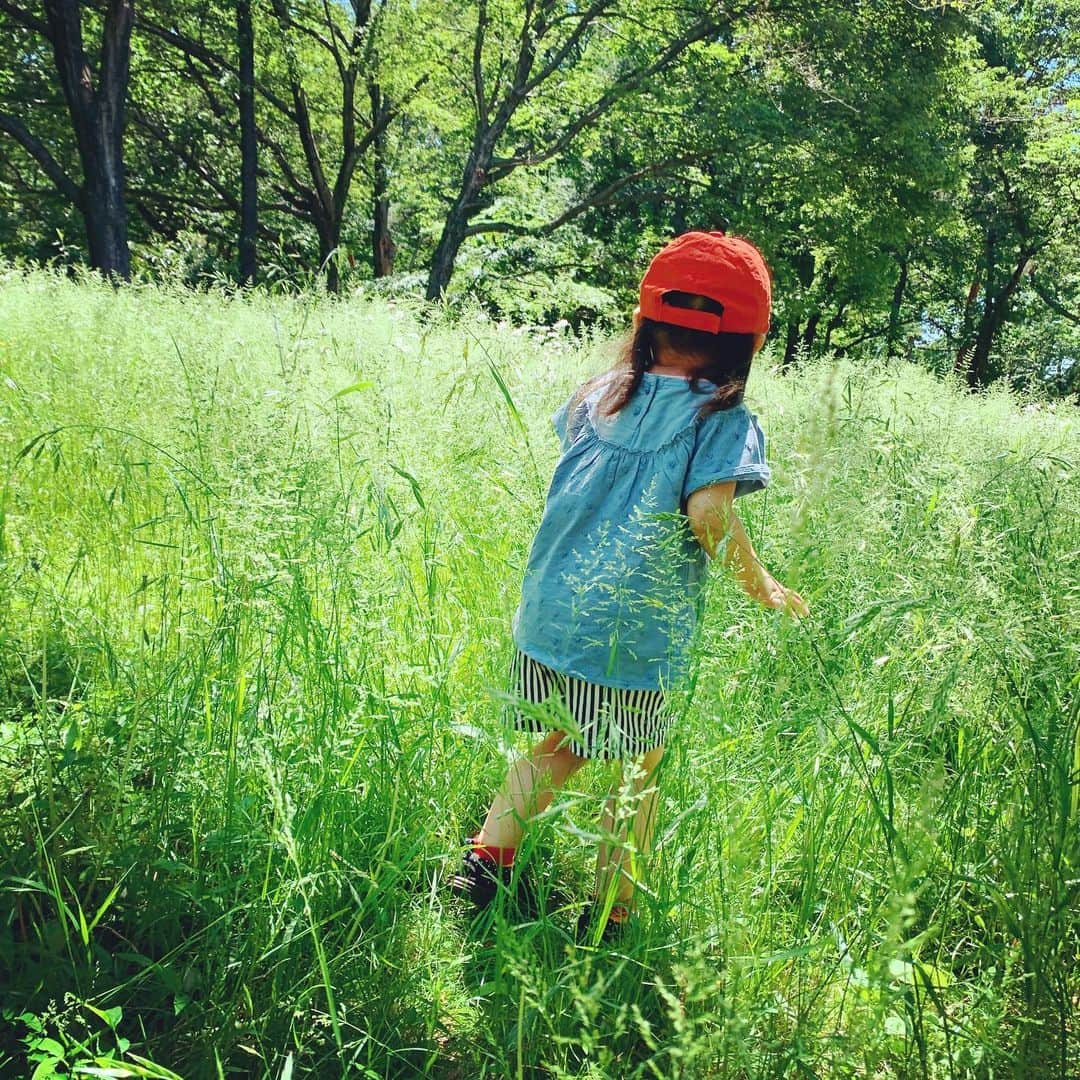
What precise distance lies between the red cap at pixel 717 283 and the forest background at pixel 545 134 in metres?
10.2

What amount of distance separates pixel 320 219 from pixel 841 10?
1125cm

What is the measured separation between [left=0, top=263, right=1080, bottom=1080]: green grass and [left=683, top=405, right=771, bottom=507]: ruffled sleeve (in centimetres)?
12

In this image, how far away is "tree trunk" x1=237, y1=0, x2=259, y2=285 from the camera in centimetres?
1504

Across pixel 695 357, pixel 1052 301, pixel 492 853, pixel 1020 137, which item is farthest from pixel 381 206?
pixel 1052 301

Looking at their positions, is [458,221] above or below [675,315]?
above

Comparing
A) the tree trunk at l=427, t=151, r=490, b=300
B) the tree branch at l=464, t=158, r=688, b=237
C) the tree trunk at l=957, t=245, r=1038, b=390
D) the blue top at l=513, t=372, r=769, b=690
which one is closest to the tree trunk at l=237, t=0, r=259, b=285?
the tree trunk at l=427, t=151, r=490, b=300

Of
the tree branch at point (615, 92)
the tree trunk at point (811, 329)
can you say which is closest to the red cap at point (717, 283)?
the tree branch at point (615, 92)

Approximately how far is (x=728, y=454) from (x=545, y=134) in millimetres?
18906

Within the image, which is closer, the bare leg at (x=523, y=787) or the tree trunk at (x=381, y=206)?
the bare leg at (x=523, y=787)

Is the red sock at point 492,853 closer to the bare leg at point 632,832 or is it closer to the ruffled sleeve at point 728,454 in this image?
the bare leg at point 632,832

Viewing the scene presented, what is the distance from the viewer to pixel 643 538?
1547 mm

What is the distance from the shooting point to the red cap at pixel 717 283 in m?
1.67

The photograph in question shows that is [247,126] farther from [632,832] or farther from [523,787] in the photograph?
[632,832]

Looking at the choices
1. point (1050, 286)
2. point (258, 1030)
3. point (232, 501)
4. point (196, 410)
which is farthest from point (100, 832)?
point (1050, 286)
